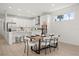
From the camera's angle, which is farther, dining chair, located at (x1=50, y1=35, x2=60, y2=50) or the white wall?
the white wall

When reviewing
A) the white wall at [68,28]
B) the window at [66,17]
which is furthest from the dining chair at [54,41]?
the window at [66,17]

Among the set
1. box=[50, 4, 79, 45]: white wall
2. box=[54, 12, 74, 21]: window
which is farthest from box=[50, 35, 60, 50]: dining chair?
box=[54, 12, 74, 21]: window

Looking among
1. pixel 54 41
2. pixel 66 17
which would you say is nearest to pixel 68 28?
pixel 66 17

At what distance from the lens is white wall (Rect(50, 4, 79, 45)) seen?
169 inches

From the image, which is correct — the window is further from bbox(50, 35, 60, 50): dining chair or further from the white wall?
bbox(50, 35, 60, 50): dining chair

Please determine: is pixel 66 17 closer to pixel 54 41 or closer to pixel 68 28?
pixel 68 28

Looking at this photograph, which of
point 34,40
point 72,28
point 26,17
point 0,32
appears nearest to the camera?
point 34,40

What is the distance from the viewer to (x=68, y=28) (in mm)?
4656

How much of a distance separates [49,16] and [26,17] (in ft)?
4.02

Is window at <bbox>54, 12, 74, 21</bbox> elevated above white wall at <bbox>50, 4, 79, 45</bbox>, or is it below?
above

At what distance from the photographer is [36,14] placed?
4238 millimetres

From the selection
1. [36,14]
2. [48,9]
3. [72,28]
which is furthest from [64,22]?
[36,14]

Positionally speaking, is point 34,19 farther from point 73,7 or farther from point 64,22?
point 73,7

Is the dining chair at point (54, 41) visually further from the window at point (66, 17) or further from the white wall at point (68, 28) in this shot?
the window at point (66, 17)
